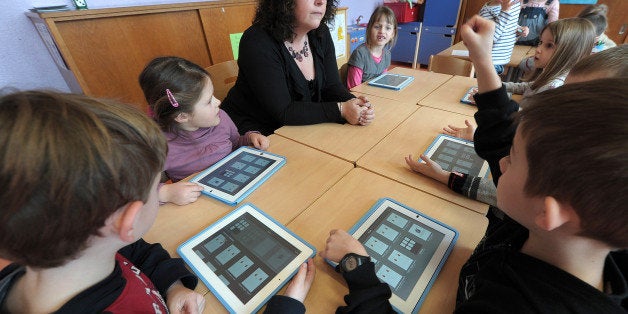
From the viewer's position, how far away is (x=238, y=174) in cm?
97

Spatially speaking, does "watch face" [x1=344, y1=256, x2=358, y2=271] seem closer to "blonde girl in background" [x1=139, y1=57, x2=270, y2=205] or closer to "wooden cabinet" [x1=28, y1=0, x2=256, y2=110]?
"blonde girl in background" [x1=139, y1=57, x2=270, y2=205]

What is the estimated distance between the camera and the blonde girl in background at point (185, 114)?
1.05 m

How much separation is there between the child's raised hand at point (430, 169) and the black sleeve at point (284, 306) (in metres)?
0.59

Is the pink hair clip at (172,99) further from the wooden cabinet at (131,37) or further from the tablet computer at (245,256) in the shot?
the wooden cabinet at (131,37)

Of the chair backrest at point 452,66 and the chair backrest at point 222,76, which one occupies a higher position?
the chair backrest at point 222,76

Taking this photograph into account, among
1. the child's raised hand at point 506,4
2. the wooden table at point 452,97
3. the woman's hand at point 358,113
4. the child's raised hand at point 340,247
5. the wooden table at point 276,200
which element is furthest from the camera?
the child's raised hand at point 506,4

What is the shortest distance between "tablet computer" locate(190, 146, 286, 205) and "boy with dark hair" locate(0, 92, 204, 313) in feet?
1.16

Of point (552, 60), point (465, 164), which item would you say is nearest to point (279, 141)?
point (465, 164)

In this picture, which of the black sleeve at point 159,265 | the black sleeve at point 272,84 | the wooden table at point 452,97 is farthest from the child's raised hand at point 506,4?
the black sleeve at point 159,265

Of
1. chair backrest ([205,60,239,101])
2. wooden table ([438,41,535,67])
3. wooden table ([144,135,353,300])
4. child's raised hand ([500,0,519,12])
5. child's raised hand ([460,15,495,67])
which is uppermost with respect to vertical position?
child's raised hand ([460,15,495,67])

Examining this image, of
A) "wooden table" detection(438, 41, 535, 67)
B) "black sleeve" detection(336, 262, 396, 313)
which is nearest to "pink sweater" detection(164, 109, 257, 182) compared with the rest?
"black sleeve" detection(336, 262, 396, 313)

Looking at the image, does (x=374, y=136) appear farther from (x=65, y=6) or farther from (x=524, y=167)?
(x=65, y=6)

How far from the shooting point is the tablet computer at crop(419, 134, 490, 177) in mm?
940

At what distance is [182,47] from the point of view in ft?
7.50
